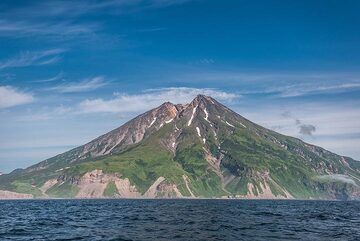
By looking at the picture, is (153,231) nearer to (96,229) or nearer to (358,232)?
(96,229)

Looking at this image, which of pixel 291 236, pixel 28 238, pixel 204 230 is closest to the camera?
pixel 28 238

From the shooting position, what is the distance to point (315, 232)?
73312mm

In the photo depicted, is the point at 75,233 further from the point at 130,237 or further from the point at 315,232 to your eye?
the point at 315,232

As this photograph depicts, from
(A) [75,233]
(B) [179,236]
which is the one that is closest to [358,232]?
(B) [179,236]

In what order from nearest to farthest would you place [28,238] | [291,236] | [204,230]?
[28,238], [291,236], [204,230]

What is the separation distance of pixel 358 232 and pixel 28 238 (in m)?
49.2

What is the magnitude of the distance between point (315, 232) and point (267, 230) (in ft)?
23.8

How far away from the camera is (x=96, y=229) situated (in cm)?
7344

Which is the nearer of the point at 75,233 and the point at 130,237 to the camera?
the point at 130,237

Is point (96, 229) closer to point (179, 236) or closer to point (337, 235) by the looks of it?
Result: point (179, 236)

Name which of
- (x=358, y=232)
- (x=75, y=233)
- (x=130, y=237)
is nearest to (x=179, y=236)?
(x=130, y=237)

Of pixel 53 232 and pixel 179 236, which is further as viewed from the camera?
pixel 53 232

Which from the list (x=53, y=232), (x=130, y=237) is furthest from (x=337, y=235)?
(x=53, y=232)

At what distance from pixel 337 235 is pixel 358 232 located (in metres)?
7.85
